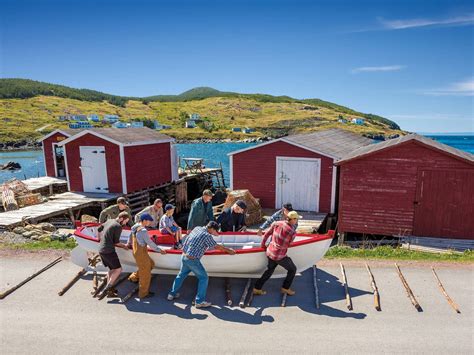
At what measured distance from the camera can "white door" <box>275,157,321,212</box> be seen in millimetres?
15328

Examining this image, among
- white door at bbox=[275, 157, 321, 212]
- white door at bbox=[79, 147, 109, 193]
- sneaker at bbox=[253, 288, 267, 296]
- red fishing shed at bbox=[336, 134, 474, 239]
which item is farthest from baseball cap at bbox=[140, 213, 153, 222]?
white door at bbox=[79, 147, 109, 193]

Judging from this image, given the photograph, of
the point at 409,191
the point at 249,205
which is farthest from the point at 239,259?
the point at 409,191

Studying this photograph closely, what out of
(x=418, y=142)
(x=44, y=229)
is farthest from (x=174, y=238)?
(x=418, y=142)

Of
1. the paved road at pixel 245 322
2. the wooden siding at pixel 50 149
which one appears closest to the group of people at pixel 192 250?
the paved road at pixel 245 322

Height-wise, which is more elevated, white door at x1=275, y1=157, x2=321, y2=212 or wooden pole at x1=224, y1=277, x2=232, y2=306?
white door at x1=275, y1=157, x2=321, y2=212

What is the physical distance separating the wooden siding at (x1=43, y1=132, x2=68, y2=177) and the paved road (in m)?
18.4

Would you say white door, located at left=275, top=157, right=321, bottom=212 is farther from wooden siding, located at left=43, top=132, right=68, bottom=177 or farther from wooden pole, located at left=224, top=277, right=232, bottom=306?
wooden siding, located at left=43, top=132, right=68, bottom=177

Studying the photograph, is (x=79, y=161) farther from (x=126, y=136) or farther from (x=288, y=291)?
(x=288, y=291)

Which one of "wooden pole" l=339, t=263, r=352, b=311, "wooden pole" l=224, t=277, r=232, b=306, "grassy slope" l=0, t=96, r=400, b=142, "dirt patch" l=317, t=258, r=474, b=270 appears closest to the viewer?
"wooden pole" l=339, t=263, r=352, b=311

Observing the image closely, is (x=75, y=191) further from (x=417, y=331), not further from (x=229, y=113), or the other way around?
(x=229, y=113)

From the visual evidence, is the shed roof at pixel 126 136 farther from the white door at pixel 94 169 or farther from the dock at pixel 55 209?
the dock at pixel 55 209

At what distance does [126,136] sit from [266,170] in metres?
8.11

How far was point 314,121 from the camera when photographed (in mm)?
154750

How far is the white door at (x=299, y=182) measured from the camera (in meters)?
15.3
